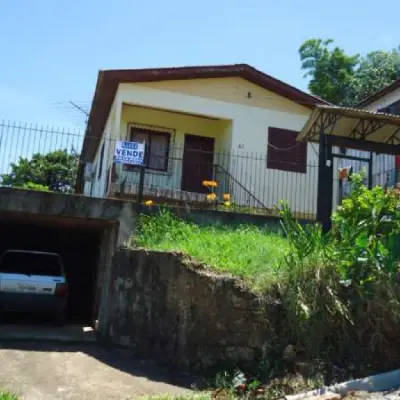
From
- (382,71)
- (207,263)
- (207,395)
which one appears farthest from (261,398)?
(382,71)

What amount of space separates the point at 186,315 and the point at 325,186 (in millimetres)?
3908

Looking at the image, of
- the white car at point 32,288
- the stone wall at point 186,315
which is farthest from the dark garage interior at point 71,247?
the stone wall at point 186,315

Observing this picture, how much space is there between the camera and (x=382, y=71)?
1056 inches

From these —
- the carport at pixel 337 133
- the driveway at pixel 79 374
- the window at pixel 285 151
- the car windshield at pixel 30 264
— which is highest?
the window at pixel 285 151

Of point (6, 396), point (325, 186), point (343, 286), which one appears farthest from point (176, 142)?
point (6, 396)

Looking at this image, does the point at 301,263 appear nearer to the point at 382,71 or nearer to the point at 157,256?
the point at 157,256

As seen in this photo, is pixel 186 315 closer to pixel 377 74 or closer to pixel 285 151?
pixel 285 151

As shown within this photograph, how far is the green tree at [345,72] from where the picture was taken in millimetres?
26609

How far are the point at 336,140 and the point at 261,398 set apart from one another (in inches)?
220

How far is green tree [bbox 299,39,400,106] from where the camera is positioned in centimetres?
2661

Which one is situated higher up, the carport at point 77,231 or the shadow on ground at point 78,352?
the carport at point 77,231

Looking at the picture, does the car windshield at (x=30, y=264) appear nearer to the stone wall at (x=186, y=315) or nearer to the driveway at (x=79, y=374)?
the driveway at (x=79, y=374)

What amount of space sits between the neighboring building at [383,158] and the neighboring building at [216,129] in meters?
1.35

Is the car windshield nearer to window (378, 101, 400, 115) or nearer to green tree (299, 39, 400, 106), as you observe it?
window (378, 101, 400, 115)
